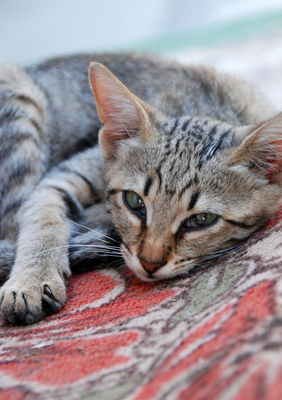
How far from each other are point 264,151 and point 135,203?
1.45 feet

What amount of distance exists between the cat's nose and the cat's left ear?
0.39 meters

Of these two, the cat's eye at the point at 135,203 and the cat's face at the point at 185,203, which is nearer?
the cat's face at the point at 185,203

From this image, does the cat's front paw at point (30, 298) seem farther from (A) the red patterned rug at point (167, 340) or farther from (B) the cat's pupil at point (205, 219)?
(B) the cat's pupil at point (205, 219)

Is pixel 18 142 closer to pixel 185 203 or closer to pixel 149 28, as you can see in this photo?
pixel 185 203

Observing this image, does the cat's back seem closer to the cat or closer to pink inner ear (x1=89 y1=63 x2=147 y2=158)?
the cat

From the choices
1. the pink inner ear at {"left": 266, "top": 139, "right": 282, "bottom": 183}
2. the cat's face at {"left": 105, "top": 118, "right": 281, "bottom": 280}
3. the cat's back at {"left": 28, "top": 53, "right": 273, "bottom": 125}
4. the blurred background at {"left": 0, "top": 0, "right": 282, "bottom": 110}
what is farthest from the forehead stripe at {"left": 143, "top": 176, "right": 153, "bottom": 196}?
the blurred background at {"left": 0, "top": 0, "right": 282, "bottom": 110}

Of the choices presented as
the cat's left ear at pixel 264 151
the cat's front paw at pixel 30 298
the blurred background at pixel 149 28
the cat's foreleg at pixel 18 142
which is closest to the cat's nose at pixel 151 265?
the cat's front paw at pixel 30 298

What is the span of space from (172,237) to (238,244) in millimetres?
238

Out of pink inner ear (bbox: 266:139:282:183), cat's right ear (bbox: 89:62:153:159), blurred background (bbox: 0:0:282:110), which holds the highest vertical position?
blurred background (bbox: 0:0:282:110)

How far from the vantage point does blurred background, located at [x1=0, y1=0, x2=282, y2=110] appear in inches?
133

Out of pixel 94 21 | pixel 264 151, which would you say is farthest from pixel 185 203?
pixel 94 21

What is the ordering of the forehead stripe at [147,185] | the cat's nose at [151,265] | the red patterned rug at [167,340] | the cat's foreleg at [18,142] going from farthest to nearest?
the cat's foreleg at [18,142] < the forehead stripe at [147,185] < the cat's nose at [151,265] < the red patterned rug at [167,340]

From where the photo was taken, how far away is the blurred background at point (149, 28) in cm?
339

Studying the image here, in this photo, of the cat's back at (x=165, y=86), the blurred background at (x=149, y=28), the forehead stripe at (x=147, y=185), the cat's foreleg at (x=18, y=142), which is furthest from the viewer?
the blurred background at (x=149, y=28)
